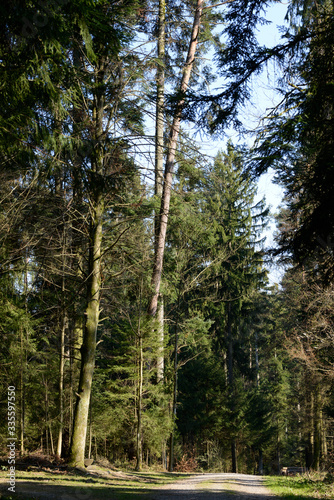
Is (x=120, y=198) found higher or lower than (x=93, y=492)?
higher

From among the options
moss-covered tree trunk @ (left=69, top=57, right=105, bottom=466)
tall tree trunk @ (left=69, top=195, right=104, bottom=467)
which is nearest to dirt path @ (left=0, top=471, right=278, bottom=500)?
tall tree trunk @ (left=69, top=195, right=104, bottom=467)

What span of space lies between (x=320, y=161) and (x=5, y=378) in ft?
30.9

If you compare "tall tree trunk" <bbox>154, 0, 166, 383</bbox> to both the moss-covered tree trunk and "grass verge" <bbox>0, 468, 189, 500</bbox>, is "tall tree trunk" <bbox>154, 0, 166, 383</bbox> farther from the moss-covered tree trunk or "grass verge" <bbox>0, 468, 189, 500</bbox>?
"grass verge" <bbox>0, 468, 189, 500</bbox>

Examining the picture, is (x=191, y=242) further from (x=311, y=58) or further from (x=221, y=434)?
(x=221, y=434)

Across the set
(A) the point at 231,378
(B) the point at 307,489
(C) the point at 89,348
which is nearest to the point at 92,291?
(C) the point at 89,348

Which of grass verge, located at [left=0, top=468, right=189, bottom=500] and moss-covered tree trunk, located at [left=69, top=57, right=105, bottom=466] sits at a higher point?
moss-covered tree trunk, located at [left=69, top=57, right=105, bottom=466]

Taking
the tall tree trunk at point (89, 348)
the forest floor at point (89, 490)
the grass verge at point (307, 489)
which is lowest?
the grass verge at point (307, 489)

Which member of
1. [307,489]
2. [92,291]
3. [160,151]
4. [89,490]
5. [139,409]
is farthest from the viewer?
[160,151]

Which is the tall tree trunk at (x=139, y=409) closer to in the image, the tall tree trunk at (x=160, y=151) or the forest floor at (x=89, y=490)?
the tall tree trunk at (x=160, y=151)

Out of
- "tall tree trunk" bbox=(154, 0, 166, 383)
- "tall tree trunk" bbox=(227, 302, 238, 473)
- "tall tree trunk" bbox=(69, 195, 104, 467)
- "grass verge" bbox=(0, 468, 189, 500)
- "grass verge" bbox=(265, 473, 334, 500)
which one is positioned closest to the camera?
"grass verge" bbox=(0, 468, 189, 500)

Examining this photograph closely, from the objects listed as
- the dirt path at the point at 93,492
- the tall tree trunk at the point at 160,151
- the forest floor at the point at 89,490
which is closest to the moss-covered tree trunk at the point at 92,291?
the forest floor at the point at 89,490

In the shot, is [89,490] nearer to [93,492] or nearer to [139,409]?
[93,492]

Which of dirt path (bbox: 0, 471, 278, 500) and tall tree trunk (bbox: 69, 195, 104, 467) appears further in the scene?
tall tree trunk (bbox: 69, 195, 104, 467)

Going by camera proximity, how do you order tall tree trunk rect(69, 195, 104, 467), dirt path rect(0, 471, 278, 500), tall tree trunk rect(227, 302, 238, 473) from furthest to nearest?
tall tree trunk rect(227, 302, 238, 473) < tall tree trunk rect(69, 195, 104, 467) < dirt path rect(0, 471, 278, 500)
